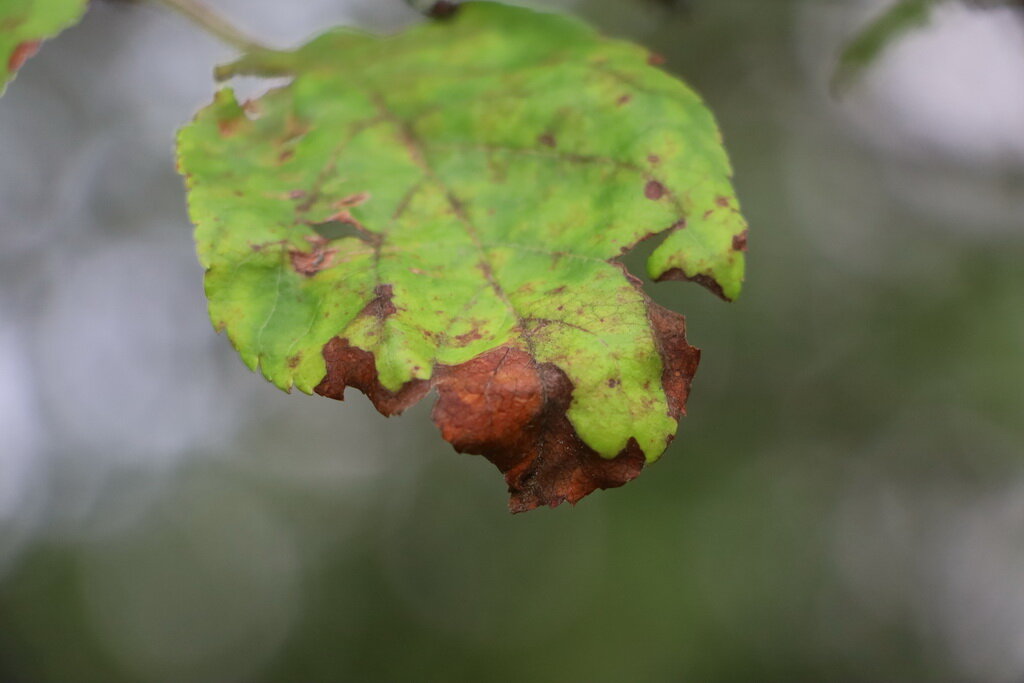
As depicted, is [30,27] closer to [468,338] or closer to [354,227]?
[354,227]

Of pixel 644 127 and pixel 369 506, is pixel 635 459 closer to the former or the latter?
pixel 644 127

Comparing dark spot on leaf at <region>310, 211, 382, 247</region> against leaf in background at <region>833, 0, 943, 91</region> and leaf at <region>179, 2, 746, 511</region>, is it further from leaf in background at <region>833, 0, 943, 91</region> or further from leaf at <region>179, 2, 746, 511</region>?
leaf in background at <region>833, 0, 943, 91</region>

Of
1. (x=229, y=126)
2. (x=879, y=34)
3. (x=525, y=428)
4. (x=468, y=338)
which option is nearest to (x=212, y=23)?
(x=229, y=126)

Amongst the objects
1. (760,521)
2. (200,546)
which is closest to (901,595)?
(760,521)

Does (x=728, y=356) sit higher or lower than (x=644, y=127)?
lower

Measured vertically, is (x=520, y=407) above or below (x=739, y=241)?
below

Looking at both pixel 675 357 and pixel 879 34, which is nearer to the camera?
pixel 675 357

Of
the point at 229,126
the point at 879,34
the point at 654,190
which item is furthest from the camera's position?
the point at 879,34

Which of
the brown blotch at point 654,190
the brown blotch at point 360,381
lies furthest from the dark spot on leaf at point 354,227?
the brown blotch at point 654,190
